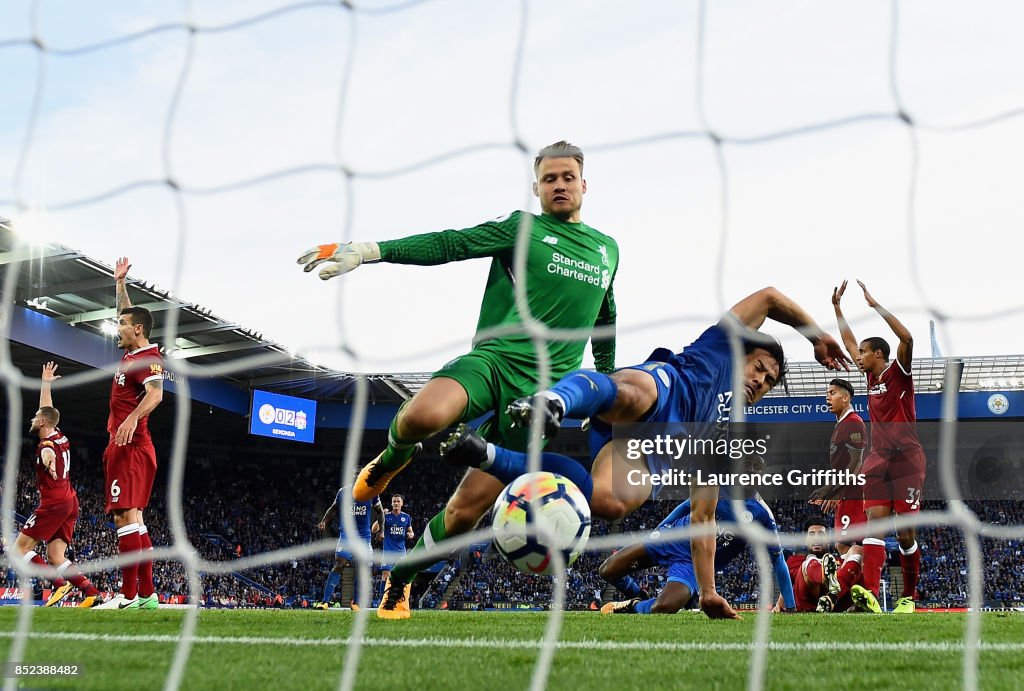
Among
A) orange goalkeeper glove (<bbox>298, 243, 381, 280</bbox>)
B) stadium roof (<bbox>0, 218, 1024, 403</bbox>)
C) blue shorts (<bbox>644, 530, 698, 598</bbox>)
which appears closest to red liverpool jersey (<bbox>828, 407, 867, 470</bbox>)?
blue shorts (<bbox>644, 530, 698, 598</bbox>)

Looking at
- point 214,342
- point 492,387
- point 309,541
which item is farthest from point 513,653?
point 309,541

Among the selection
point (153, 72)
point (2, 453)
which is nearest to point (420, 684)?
point (153, 72)

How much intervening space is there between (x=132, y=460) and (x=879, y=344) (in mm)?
4774

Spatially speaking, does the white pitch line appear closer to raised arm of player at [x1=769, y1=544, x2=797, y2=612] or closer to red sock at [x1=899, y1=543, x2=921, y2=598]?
raised arm of player at [x1=769, y1=544, x2=797, y2=612]

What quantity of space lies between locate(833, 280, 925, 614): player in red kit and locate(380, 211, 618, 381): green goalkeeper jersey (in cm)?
219

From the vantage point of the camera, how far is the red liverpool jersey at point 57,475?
6.46m

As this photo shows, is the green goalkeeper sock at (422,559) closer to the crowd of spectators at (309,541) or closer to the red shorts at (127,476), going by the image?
the red shorts at (127,476)

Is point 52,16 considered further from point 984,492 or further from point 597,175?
point 984,492

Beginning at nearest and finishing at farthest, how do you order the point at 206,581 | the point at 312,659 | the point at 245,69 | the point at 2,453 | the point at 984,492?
the point at 312,659, the point at 245,69, the point at 2,453, the point at 206,581, the point at 984,492

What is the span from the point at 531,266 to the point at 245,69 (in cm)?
149

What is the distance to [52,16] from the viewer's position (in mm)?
4367

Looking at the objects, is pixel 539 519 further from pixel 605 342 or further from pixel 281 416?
pixel 281 416

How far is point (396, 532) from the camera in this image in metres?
11.1

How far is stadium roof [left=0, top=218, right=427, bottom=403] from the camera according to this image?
532 inches
